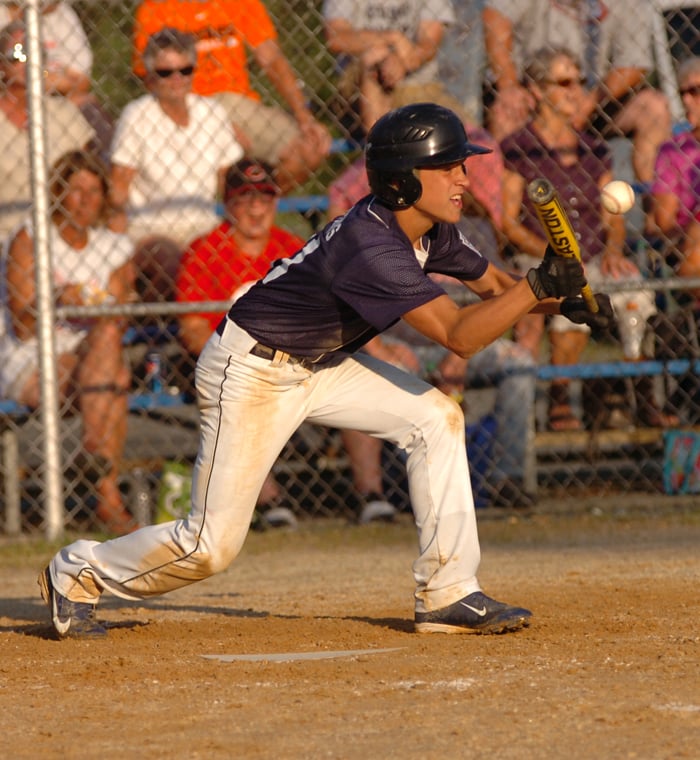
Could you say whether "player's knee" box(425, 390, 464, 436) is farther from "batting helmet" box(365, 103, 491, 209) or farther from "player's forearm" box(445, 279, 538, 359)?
"batting helmet" box(365, 103, 491, 209)

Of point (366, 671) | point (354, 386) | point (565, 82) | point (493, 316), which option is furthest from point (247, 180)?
point (366, 671)

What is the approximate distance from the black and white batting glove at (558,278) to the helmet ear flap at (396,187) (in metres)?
0.56

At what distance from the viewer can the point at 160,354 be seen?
301 inches

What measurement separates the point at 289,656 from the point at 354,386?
3.12ft

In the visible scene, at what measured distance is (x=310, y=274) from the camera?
14.0ft

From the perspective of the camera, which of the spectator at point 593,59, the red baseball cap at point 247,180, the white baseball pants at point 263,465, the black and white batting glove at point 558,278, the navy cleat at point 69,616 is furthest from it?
the spectator at point 593,59

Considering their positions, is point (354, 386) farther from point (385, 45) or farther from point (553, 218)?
point (385, 45)

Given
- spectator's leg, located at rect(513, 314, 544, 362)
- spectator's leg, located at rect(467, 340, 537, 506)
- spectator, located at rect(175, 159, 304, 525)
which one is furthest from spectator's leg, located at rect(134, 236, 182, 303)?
spectator's leg, located at rect(513, 314, 544, 362)

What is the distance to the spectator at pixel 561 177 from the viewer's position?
7.60 m

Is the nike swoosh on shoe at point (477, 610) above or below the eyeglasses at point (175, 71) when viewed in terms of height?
below

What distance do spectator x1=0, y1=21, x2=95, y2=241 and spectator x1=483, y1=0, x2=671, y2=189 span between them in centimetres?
246

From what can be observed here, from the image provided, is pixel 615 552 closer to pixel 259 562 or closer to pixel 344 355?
pixel 259 562

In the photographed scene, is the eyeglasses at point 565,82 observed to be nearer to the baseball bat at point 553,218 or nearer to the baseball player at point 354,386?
the baseball player at point 354,386

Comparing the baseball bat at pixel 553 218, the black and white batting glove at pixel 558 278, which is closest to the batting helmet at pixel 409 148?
the baseball bat at pixel 553 218
